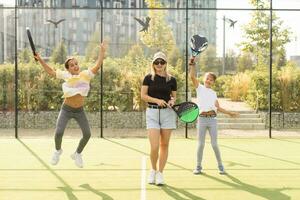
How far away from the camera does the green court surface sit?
609cm

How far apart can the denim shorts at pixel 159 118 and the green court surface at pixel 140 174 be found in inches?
29.2

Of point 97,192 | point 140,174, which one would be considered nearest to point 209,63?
point 140,174

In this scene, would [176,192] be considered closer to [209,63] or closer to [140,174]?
[140,174]

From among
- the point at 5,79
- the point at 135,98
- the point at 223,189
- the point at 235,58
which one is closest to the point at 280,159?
the point at 223,189

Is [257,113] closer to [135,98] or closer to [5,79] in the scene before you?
[135,98]

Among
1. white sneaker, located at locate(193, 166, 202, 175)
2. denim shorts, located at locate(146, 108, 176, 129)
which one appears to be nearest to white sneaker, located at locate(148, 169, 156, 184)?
denim shorts, located at locate(146, 108, 176, 129)

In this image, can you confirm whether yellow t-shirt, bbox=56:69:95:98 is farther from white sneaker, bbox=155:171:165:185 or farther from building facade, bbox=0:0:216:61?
building facade, bbox=0:0:216:61

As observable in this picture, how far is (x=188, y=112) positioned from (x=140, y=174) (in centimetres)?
129

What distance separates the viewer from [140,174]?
7473mm

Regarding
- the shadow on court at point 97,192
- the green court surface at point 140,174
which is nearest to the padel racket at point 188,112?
the green court surface at point 140,174

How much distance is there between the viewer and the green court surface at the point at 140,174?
609cm

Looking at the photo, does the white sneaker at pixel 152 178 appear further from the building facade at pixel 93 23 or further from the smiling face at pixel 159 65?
the building facade at pixel 93 23

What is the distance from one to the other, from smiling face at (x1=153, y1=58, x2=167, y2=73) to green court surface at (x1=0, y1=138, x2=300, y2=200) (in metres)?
1.41

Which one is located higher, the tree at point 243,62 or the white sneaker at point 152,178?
the tree at point 243,62
